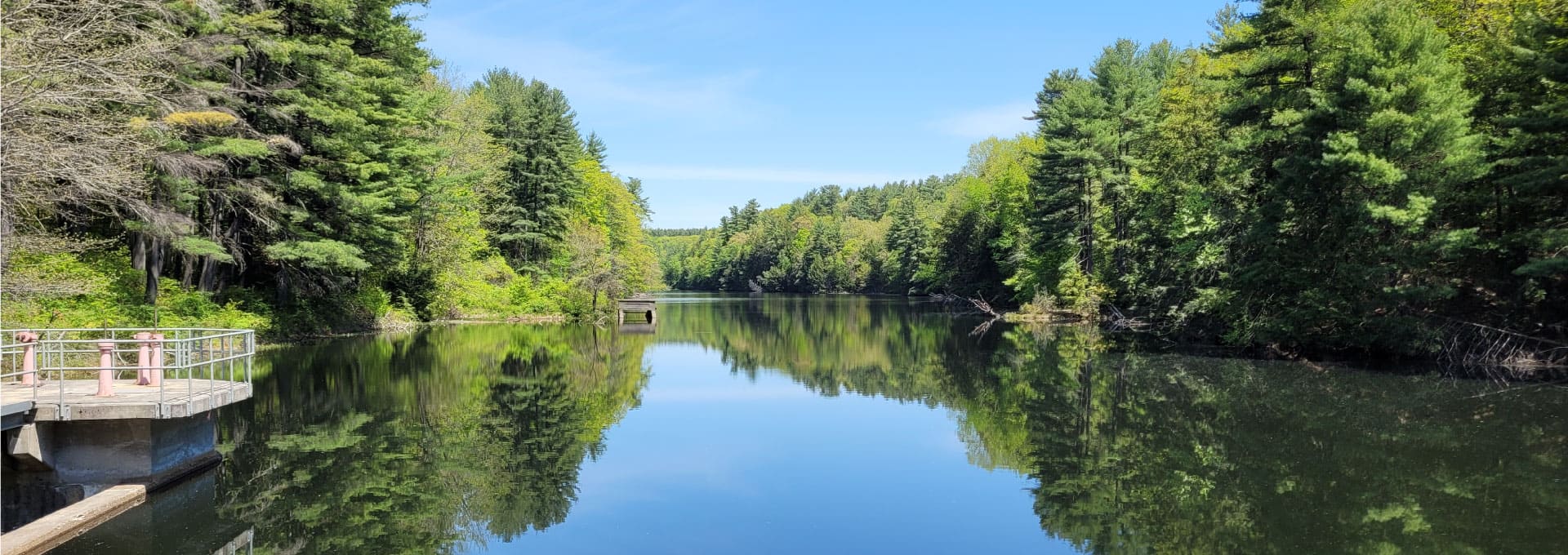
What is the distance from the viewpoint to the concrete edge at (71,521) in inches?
300

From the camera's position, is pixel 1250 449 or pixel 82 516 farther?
pixel 1250 449

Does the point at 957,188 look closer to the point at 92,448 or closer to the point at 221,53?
the point at 221,53

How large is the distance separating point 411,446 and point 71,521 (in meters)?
4.50

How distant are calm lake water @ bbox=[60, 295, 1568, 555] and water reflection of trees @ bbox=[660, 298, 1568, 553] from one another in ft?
0.17

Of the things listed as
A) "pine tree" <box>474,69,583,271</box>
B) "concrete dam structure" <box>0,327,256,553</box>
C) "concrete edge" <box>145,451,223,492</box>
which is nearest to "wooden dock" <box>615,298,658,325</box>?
"pine tree" <box>474,69,583,271</box>

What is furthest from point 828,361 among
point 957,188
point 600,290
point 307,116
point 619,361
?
point 957,188

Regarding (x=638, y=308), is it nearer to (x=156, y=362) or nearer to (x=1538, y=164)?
(x=156, y=362)

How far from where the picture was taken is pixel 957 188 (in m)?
76.8

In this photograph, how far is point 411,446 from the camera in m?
12.7

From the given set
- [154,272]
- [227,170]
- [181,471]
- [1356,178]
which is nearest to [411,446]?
[181,471]

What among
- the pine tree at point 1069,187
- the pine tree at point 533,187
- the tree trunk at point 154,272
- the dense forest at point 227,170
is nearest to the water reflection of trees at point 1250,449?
the dense forest at point 227,170

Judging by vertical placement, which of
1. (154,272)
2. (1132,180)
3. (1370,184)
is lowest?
(154,272)

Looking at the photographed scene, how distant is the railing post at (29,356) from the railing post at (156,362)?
102 centimetres

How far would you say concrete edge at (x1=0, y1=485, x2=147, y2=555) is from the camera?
7.62m
